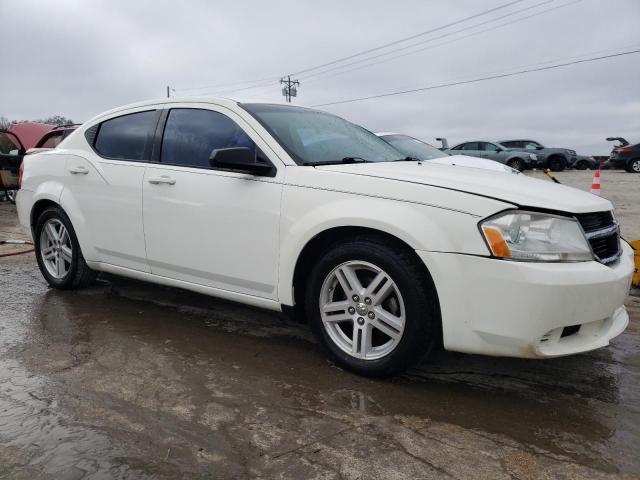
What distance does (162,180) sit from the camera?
150 inches

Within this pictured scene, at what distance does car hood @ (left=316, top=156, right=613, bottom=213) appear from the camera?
2.72 meters

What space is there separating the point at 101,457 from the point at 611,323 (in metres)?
2.60

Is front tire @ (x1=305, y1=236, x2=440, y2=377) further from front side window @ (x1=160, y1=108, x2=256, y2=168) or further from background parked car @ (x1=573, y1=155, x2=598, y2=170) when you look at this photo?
background parked car @ (x1=573, y1=155, x2=598, y2=170)

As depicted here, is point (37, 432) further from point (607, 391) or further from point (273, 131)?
point (607, 391)

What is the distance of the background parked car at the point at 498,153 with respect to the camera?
822 inches

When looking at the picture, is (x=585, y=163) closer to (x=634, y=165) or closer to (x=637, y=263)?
(x=634, y=165)

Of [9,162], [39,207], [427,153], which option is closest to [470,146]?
[427,153]

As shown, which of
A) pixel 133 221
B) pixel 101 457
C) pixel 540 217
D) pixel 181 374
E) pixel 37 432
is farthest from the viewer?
pixel 133 221

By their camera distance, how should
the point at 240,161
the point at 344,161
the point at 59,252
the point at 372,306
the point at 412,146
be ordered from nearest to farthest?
the point at 372,306 < the point at 240,161 < the point at 344,161 < the point at 59,252 < the point at 412,146

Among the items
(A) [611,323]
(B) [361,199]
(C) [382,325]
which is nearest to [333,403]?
(C) [382,325]

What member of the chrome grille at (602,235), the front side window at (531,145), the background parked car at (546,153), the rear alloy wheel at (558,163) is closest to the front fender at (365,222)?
the chrome grille at (602,235)

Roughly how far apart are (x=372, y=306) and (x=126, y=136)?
2544mm

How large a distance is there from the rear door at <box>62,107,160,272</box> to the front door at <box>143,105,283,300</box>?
0.49 feet

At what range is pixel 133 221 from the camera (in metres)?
4.00
